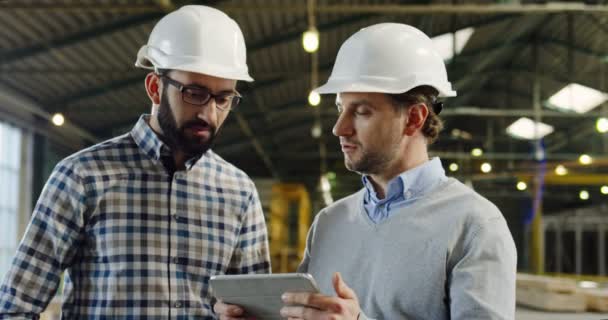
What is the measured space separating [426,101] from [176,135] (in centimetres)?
95

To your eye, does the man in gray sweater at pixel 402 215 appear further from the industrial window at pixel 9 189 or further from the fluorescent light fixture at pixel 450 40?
the industrial window at pixel 9 189

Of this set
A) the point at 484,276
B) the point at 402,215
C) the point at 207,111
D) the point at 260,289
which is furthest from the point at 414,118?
the point at 260,289

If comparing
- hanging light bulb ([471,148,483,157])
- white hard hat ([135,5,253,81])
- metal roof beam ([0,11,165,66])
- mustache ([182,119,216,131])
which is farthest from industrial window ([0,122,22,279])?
mustache ([182,119,216,131])

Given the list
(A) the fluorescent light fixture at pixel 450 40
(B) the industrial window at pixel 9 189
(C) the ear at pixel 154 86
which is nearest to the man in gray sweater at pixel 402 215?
(C) the ear at pixel 154 86

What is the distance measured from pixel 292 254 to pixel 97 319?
48.9 ft

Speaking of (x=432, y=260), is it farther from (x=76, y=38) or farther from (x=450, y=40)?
(x=450, y=40)

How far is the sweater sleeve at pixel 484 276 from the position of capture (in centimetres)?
221

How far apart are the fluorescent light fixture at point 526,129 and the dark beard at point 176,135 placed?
2022 cm

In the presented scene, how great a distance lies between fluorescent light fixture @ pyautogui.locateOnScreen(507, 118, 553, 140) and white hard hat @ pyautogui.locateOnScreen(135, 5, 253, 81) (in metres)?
20.0

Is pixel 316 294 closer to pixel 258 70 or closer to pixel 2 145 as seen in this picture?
pixel 258 70

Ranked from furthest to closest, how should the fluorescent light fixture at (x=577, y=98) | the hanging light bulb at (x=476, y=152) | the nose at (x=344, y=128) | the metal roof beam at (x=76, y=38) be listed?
the hanging light bulb at (x=476, y=152)
the fluorescent light fixture at (x=577, y=98)
the metal roof beam at (x=76, y=38)
the nose at (x=344, y=128)

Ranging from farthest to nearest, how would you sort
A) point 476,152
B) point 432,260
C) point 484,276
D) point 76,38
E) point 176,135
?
point 476,152
point 76,38
point 176,135
point 432,260
point 484,276

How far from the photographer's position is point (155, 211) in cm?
282

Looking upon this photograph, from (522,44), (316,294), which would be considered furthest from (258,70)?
(316,294)
